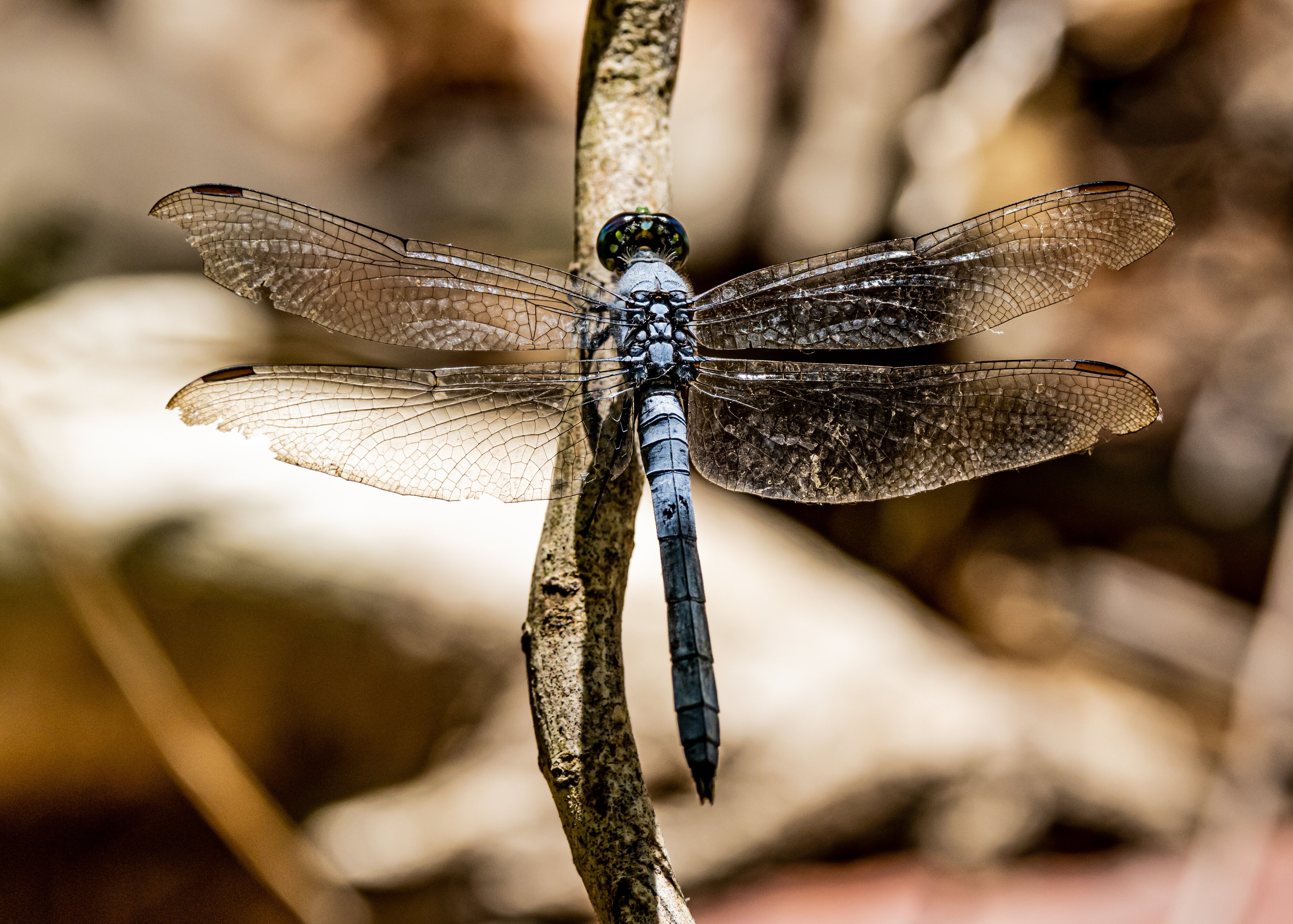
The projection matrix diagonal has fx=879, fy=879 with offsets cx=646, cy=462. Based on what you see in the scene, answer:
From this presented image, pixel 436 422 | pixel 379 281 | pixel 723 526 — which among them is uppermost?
pixel 723 526

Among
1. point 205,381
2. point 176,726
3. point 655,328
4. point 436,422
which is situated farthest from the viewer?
point 176,726

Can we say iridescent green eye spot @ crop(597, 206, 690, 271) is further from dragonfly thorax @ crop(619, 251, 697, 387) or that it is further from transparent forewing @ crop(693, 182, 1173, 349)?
transparent forewing @ crop(693, 182, 1173, 349)

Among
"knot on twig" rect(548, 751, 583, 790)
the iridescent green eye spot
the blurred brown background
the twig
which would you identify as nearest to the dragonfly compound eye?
the iridescent green eye spot

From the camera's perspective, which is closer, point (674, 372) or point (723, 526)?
point (674, 372)

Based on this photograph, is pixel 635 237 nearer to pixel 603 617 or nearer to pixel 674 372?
pixel 674 372

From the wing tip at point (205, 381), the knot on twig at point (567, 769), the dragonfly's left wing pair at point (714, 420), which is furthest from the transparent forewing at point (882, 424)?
the wing tip at point (205, 381)

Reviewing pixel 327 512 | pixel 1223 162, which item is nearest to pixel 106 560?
pixel 327 512

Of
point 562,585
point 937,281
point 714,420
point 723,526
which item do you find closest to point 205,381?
point 562,585
